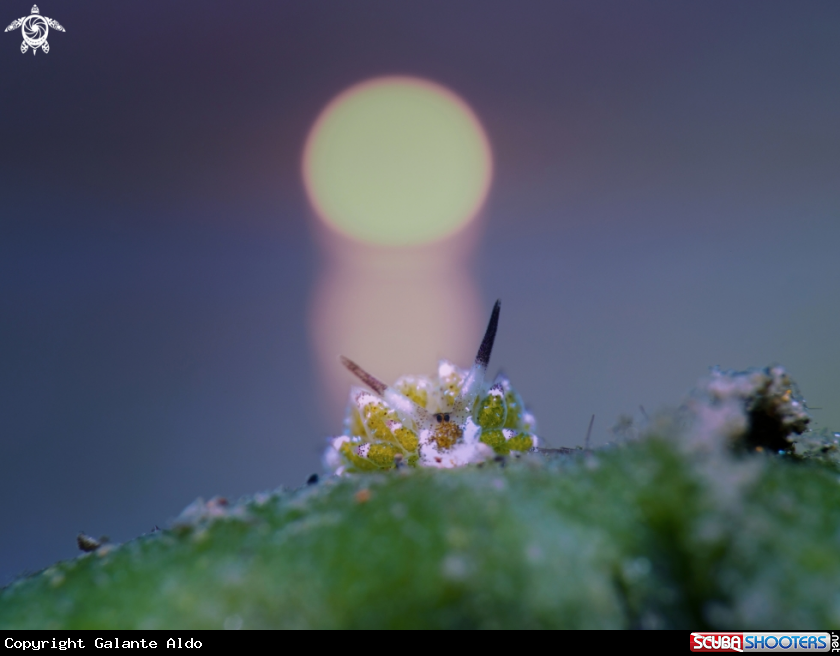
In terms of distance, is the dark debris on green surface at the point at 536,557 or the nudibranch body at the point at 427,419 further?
the nudibranch body at the point at 427,419

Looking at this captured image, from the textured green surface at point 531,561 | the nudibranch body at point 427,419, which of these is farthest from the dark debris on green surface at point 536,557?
the nudibranch body at point 427,419

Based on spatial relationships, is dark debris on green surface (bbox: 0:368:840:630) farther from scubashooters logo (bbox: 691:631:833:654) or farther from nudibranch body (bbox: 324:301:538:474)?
nudibranch body (bbox: 324:301:538:474)

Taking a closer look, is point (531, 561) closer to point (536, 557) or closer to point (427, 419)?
point (536, 557)

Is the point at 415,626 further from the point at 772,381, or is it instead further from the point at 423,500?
the point at 772,381

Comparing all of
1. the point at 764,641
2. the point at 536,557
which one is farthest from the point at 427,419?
the point at 764,641

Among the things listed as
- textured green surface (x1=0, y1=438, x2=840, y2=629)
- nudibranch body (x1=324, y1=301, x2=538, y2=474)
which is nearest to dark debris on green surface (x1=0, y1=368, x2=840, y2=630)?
textured green surface (x1=0, y1=438, x2=840, y2=629)

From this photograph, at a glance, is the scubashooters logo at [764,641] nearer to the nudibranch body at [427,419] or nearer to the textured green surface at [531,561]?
the textured green surface at [531,561]
